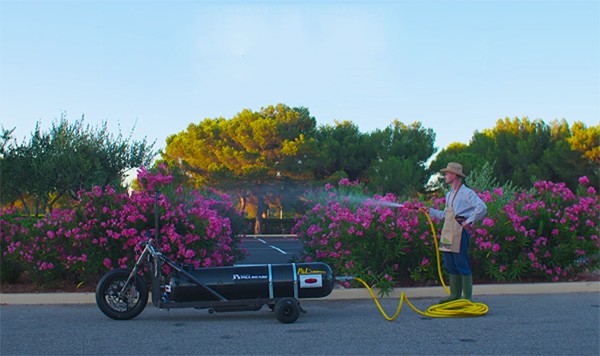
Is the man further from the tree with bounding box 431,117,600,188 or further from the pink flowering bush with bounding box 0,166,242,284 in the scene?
the tree with bounding box 431,117,600,188

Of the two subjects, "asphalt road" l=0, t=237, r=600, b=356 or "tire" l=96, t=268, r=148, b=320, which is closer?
"asphalt road" l=0, t=237, r=600, b=356

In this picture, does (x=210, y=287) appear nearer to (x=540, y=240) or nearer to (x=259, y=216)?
(x=540, y=240)

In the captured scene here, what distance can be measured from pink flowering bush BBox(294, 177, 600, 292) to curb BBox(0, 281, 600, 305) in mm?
326

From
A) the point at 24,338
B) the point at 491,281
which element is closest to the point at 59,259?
the point at 24,338

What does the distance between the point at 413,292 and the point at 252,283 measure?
315cm

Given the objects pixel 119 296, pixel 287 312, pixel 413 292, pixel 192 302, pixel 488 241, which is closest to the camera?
pixel 287 312

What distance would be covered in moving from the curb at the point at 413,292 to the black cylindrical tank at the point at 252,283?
178 cm

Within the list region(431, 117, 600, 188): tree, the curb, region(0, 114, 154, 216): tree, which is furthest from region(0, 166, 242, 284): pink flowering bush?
region(431, 117, 600, 188): tree

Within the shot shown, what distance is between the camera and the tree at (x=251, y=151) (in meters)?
42.0

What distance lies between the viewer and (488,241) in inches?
433

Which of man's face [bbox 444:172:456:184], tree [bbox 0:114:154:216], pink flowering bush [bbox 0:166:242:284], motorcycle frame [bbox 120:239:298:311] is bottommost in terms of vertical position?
motorcycle frame [bbox 120:239:298:311]

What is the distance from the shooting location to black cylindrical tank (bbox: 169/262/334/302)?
815 centimetres

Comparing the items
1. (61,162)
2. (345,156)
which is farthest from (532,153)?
(61,162)

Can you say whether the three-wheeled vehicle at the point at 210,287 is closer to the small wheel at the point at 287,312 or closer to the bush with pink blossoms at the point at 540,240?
the small wheel at the point at 287,312
